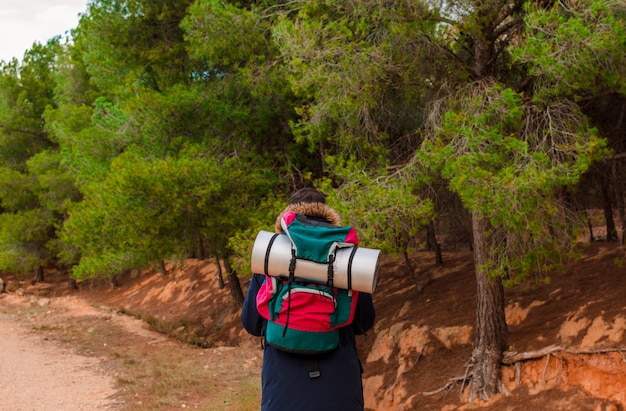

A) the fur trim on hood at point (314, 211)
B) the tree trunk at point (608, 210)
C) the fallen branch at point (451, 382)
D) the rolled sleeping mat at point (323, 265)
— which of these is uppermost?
the fur trim on hood at point (314, 211)

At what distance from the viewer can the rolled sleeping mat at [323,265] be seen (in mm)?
2861

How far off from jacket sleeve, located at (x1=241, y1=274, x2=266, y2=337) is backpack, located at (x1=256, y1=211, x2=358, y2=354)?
0.11m

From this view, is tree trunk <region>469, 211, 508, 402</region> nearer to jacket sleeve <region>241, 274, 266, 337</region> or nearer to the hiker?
the hiker

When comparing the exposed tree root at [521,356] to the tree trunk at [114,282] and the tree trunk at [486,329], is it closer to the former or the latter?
the tree trunk at [486,329]

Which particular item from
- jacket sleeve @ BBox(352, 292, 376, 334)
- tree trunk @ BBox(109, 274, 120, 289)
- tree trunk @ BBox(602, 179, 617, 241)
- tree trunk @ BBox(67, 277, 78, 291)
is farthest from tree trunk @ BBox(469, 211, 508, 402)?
tree trunk @ BBox(67, 277, 78, 291)

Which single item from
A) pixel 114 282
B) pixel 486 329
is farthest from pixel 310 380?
pixel 114 282

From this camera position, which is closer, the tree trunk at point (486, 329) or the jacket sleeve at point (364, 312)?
the jacket sleeve at point (364, 312)

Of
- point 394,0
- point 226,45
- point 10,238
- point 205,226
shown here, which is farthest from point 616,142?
point 10,238

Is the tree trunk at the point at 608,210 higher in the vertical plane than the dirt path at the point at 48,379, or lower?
higher

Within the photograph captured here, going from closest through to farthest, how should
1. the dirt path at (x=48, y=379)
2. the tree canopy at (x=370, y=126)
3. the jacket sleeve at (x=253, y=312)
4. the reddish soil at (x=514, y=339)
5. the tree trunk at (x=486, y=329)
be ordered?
the jacket sleeve at (x=253, y=312)
the tree canopy at (x=370, y=126)
the reddish soil at (x=514, y=339)
the tree trunk at (x=486, y=329)
the dirt path at (x=48, y=379)

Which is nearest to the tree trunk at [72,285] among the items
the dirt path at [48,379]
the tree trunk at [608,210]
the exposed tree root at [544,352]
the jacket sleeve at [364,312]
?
the dirt path at [48,379]

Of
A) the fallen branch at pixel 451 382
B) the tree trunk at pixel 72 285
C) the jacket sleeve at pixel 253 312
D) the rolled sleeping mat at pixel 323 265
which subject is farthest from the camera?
the tree trunk at pixel 72 285

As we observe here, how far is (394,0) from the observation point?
7.18m

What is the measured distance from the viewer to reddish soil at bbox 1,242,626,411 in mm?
6512
